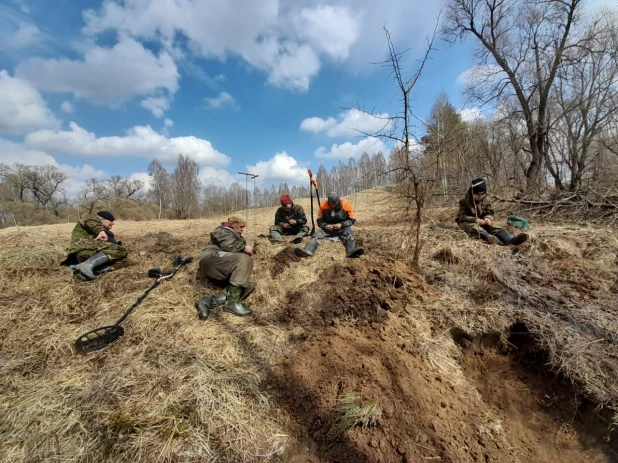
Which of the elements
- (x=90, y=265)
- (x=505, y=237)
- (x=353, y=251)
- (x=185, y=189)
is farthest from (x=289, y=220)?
(x=185, y=189)

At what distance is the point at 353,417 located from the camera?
2219 mm

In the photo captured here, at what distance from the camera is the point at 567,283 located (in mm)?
3570

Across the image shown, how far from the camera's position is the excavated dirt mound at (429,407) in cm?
210

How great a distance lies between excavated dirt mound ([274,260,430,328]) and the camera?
11.2ft

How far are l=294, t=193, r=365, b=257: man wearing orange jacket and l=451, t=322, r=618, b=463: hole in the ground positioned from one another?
261 cm

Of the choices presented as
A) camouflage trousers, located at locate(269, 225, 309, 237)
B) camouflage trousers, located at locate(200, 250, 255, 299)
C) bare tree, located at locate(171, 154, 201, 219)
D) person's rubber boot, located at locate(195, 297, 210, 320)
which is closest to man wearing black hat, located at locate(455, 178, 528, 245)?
camouflage trousers, located at locate(269, 225, 309, 237)

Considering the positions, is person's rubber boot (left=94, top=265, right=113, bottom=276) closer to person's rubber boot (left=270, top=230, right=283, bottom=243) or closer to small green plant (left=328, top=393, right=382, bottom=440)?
person's rubber boot (left=270, top=230, right=283, bottom=243)

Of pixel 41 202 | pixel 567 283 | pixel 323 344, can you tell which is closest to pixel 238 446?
pixel 323 344

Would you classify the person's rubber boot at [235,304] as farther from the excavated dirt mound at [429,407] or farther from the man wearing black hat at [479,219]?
the man wearing black hat at [479,219]

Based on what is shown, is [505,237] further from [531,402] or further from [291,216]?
[291,216]

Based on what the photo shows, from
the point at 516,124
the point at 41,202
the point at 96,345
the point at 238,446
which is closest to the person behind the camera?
the point at 238,446

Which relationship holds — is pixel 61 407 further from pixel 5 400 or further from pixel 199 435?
pixel 199 435

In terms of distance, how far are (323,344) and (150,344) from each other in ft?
5.87

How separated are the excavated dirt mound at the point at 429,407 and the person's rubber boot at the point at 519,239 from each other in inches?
89.4
